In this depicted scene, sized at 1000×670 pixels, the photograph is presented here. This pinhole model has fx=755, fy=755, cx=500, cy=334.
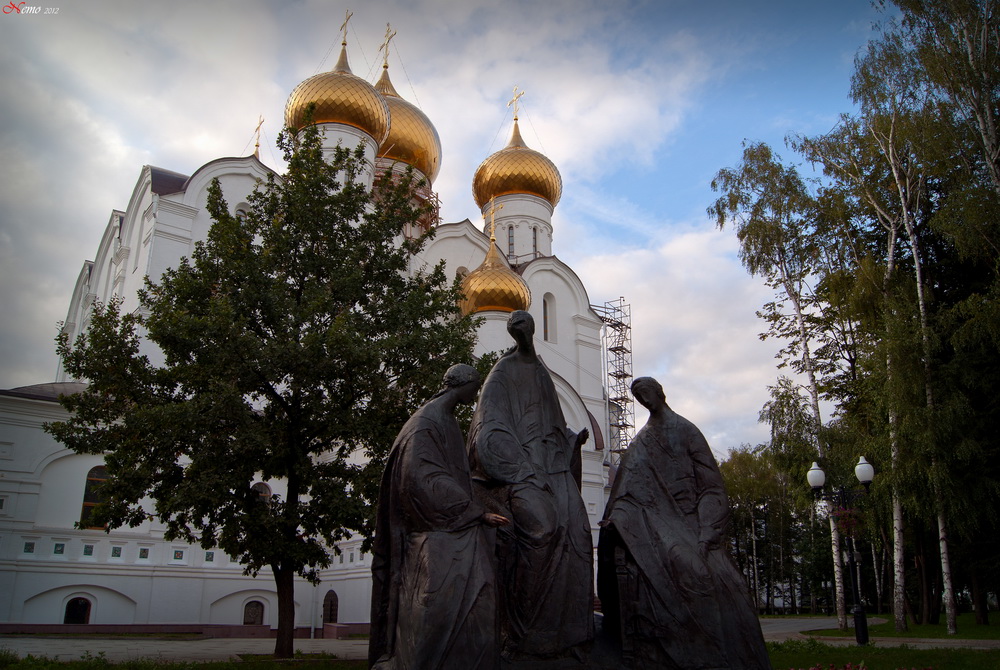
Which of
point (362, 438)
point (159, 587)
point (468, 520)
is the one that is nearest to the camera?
point (468, 520)

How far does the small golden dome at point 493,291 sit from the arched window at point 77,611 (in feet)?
41.9

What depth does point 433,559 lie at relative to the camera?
3.66 metres

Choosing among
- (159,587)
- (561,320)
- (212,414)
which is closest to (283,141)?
(212,414)

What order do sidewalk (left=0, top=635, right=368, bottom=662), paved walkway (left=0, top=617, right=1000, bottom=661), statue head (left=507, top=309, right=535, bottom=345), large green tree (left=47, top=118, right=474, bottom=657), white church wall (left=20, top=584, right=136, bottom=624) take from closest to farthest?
statue head (left=507, top=309, right=535, bottom=345) → large green tree (left=47, top=118, right=474, bottom=657) → sidewalk (left=0, top=635, right=368, bottom=662) → paved walkway (left=0, top=617, right=1000, bottom=661) → white church wall (left=20, top=584, right=136, bottom=624)

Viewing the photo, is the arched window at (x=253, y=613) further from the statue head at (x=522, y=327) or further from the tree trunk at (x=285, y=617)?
the statue head at (x=522, y=327)

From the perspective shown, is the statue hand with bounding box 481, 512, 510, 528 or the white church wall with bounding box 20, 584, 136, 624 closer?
the statue hand with bounding box 481, 512, 510, 528

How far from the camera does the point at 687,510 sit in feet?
15.3

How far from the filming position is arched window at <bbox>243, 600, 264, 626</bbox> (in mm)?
18000

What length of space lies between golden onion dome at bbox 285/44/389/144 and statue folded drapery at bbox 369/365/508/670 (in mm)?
19634

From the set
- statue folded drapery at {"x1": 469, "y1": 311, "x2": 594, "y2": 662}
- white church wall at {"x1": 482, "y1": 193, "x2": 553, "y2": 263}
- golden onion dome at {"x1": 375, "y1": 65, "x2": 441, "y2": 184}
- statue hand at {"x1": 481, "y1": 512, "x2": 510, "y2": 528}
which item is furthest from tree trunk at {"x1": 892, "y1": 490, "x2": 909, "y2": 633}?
golden onion dome at {"x1": 375, "y1": 65, "x2": 441, "y2": 184}

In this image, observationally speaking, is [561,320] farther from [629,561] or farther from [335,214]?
[629,561]

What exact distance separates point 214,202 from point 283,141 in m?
1.94

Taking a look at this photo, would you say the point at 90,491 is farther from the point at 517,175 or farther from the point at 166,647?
the point at 517,175

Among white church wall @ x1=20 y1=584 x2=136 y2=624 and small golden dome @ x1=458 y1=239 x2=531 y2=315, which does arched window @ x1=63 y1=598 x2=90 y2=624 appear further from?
small golden dome @ x1=458 y1=239 x2=531 y2=315
